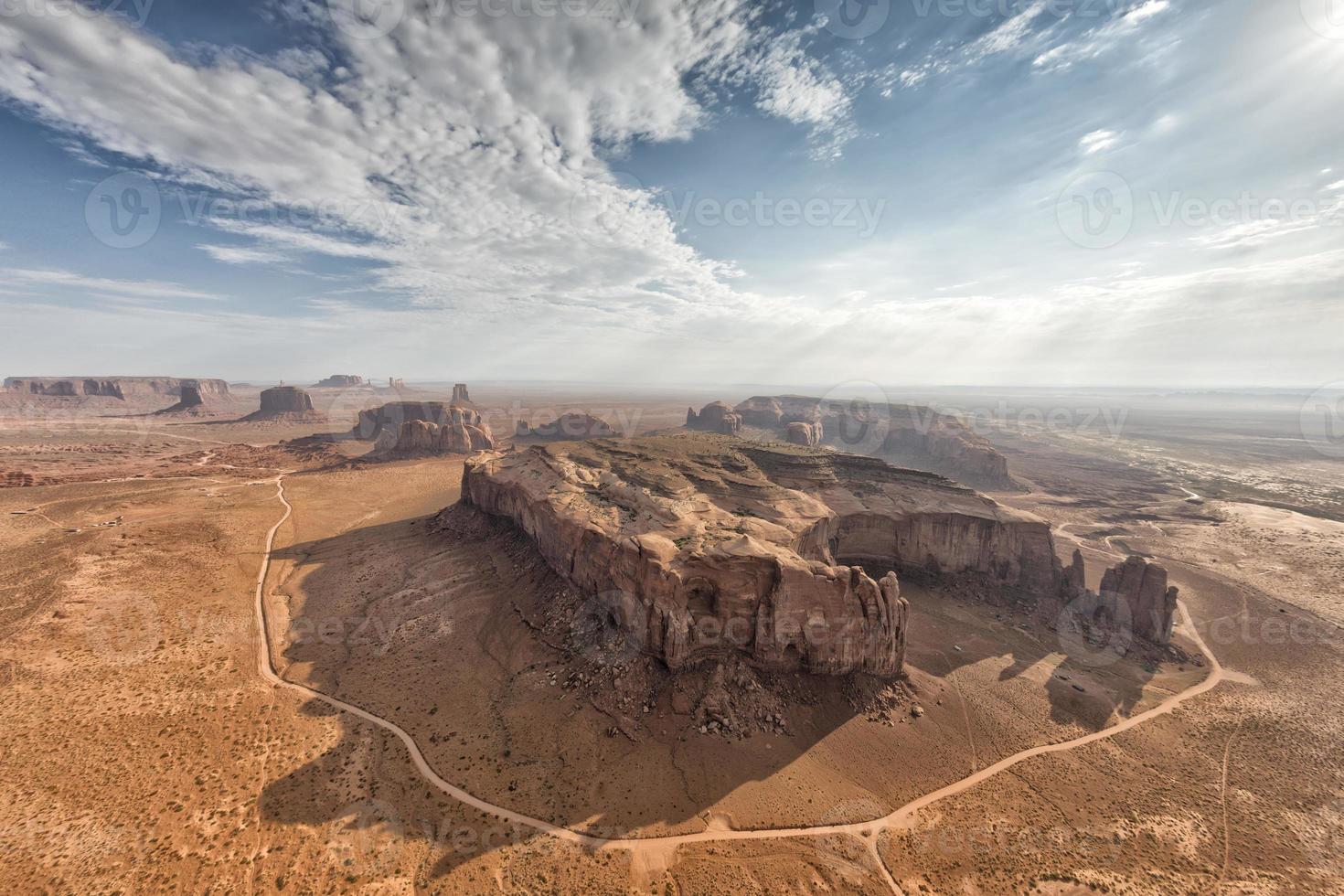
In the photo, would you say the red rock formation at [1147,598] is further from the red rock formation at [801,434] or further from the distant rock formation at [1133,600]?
the red rock formation at [801,434]

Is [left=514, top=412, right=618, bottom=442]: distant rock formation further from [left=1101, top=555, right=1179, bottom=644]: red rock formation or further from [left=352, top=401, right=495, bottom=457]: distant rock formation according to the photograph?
[left=1101, top=555, right=1179, bottom=644]: red rock formation

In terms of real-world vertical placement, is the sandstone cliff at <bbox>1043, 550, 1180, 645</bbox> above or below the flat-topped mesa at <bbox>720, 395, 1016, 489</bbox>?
below

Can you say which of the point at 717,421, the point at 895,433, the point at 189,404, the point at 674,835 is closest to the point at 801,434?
the point at 895,433

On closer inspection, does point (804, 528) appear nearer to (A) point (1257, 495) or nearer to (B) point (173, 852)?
(B) point (173, 852)

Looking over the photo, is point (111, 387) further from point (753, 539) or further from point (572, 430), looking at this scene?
point (753, 539)

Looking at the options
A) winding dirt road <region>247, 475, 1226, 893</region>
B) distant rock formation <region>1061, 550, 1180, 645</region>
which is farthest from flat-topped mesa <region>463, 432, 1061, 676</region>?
winding dirt road <region>247, 475, 1226, 893</region>

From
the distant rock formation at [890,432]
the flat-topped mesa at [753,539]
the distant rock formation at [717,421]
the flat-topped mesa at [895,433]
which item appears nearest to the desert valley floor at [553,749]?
the flat-topped mesa at [753,539]

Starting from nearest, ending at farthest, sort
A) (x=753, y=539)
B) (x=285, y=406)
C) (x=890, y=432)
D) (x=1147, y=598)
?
1. (x=753, y=539)
2. (x=1147, y=598)
3. (x=890, y=432)
4. (x=285, y=406)
